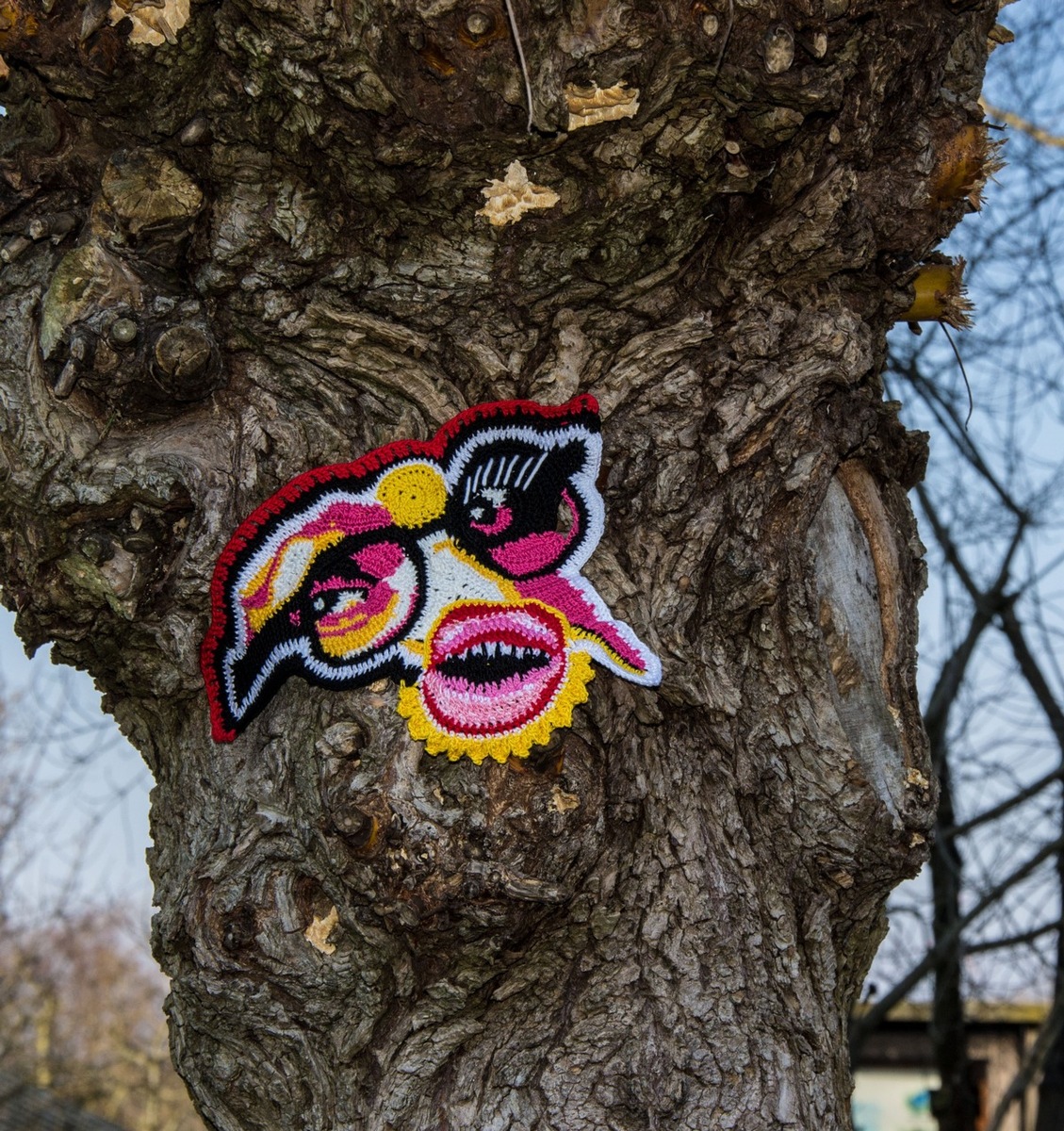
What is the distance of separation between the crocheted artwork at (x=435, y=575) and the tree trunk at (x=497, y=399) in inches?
1.3

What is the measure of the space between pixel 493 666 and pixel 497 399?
1.15 ft

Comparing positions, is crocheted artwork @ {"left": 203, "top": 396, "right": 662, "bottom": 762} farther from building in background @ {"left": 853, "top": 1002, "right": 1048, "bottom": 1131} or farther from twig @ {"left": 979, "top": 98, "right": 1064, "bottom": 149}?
twig @ {"left": 979, "top": 98, "right": 1064, "bottom": 149}

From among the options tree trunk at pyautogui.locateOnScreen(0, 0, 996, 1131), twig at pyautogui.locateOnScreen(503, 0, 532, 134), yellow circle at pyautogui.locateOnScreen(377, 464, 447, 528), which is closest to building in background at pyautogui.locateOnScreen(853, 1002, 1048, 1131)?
tree trunk at pyautogui.locateOnScreen(0, 0, 996, 1131)

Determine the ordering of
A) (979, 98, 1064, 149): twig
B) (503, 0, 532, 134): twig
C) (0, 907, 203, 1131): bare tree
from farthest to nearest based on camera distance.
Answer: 1. (0, 907, 203, 1131): bare tree
2. (979, 98, 1064, 149): twig
3. (503, 0, 532, 134): twig

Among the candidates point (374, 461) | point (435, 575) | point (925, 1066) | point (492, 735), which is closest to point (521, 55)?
point (374, 461)

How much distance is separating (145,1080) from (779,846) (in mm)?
10284

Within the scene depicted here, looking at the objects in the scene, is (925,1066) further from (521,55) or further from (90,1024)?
(90,1024)

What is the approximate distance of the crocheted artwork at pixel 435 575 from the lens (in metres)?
1.54

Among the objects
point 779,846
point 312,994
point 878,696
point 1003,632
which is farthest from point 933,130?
point 1003,632

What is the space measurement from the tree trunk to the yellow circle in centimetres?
7

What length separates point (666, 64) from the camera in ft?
4.69

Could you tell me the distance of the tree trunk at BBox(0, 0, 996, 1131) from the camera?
1448 mm

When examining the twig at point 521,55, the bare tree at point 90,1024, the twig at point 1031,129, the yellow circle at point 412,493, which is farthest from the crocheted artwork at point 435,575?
the bare tree at point 90,1024

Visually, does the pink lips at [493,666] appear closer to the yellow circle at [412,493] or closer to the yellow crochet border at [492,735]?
the yellow crochet border at [492,735]
